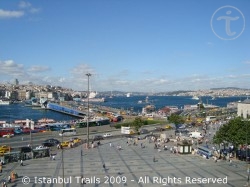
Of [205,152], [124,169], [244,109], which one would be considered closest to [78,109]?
[244,109]

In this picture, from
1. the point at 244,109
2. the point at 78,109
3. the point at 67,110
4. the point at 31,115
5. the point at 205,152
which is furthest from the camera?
the point at 31,115

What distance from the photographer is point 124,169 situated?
27.2m

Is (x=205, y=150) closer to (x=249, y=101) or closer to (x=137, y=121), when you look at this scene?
(x=137, y=121)

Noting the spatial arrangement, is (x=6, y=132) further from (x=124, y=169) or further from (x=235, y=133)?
(x=235, y=133)

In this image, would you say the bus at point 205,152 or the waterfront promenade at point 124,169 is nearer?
the waterfront promenade at point 124,169

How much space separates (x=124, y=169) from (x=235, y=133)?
11.8 meters

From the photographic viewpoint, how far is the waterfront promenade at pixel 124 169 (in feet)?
77.0

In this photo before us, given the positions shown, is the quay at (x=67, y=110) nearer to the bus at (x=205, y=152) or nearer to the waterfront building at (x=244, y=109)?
the waterfront building at (x=244, y=109)

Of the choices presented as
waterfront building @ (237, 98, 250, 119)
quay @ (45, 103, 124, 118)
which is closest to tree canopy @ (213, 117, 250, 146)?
waterfront building @ (237, 98, 250, 119)

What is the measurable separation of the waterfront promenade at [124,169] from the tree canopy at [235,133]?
2282mm

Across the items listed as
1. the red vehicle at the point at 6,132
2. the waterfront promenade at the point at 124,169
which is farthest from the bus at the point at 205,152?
the red vehicle at the point at 6,132

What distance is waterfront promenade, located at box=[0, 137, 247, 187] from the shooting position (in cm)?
2347

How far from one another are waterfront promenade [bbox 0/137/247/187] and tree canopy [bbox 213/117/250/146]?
228cm

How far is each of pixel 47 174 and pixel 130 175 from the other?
604 centimetres
